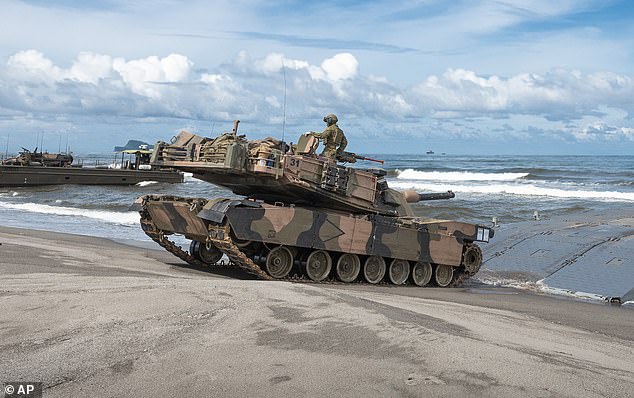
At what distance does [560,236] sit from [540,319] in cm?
1121

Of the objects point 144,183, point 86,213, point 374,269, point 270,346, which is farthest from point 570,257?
point 144,183

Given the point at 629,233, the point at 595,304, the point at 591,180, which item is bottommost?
the point at 595,304

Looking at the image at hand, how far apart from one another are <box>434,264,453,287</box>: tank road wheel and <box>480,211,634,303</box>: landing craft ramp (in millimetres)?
1636

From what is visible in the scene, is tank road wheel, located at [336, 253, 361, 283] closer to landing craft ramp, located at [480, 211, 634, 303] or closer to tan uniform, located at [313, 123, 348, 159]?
tan uniform, located at [313, 123, 348, 159]

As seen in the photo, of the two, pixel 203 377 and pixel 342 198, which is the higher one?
pixel 342 198

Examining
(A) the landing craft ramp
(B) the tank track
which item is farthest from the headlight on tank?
(A) the landing craft ramp

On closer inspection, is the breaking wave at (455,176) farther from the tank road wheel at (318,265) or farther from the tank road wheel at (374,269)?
the tank road wheel at (318,265)

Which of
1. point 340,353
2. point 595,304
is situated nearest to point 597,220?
point 595,304

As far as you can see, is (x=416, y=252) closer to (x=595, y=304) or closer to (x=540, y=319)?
(x=595, y=304)

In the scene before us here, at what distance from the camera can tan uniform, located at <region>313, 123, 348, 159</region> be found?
14.7 m

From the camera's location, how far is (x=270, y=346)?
248 inches

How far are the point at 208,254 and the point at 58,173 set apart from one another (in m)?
34.9

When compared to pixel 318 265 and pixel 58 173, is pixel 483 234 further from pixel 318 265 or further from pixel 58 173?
pixel 58 173

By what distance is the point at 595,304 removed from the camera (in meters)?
14.0
